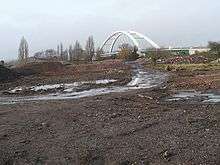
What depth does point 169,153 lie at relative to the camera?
41.1 feet

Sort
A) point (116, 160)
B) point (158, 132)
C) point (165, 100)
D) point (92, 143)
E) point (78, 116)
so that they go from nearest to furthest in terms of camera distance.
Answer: point (116, 160)
point (92, 143)
point (158, 132)
point (78, 116)
point (165, 100)

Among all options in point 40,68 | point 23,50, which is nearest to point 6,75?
point 40,68

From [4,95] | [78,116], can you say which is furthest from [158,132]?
[4,95]

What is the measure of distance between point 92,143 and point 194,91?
18.0 m

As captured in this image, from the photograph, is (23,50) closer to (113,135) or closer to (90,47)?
(90,47)

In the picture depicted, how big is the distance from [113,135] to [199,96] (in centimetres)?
1329

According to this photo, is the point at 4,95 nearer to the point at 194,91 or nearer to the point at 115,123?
the point at 194,91

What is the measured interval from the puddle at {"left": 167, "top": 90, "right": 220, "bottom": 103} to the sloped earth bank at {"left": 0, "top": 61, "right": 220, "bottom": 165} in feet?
6.32

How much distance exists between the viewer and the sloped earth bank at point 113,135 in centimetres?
1266

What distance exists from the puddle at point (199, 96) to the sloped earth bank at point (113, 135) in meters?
1.92

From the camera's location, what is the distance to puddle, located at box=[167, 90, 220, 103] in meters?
25.2

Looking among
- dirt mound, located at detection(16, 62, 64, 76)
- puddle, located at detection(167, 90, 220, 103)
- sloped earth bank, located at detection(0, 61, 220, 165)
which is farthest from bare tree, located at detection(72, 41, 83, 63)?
sloped earth bank, located at detection(0, 61, 220, 165)

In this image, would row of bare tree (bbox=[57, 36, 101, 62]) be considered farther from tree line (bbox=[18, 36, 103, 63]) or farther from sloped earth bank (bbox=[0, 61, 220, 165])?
sloped earth bank (bbox=[0, 61, 220, 165])

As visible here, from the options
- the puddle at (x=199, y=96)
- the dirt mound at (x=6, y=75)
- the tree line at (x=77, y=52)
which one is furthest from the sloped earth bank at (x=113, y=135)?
the tree line at (x=77, y=52)
